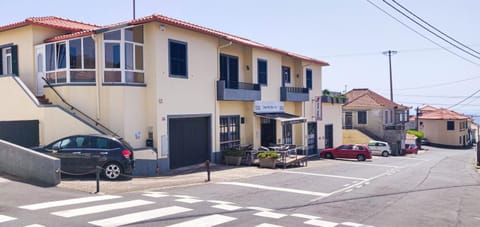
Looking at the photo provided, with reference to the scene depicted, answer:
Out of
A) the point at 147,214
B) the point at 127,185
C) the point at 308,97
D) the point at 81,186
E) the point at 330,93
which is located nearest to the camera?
the point at 147,214

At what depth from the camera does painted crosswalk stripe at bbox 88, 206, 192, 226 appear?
351 inches

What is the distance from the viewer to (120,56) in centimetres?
1816

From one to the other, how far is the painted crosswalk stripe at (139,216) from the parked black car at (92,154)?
17.7 feet

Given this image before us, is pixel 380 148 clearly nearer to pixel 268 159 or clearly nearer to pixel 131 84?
pixel 268 159

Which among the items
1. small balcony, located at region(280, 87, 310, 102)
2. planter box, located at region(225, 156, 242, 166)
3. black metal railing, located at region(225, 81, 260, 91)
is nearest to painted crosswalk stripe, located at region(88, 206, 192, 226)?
planter box, located at region(225, 156, 242, 166)

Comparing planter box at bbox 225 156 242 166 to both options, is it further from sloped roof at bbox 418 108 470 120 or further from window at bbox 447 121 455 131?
window at bbox 447 121 455 131

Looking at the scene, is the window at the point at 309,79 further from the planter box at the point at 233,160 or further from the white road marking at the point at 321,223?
the white road marking at the point at 321,223

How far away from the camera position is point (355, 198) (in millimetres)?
13578

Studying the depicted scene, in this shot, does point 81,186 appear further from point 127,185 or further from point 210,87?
point 210,87

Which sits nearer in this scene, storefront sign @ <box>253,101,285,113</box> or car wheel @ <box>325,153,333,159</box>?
storefront sign @ <box>253,101,285,113</box>

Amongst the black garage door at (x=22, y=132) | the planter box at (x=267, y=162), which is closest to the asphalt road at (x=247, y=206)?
the black garage door at (x=22, y=132)

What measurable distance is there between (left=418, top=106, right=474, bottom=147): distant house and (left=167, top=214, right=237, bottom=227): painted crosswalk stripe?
215ft

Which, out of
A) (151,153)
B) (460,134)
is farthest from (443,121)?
(151,153)

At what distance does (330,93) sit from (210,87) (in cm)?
1751
